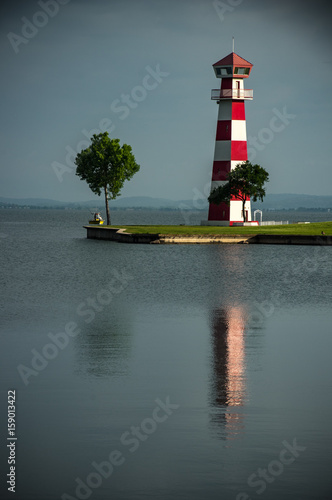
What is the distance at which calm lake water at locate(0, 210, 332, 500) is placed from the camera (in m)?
9.92

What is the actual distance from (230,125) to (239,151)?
305cm

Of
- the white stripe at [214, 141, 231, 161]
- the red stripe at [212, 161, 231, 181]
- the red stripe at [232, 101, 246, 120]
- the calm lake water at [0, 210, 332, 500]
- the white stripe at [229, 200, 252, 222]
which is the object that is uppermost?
the red stripe at [232, 101, 246, 120]

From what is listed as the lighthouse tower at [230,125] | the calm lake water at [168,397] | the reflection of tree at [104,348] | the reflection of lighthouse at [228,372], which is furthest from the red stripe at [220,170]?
the reflection of tree at [104,348]

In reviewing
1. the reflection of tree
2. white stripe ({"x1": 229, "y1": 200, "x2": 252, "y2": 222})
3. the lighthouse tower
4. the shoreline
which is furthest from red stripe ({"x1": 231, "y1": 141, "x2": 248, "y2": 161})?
the reflection of tree

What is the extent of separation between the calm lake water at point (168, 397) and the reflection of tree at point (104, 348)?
4 cm

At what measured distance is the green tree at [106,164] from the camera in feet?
304

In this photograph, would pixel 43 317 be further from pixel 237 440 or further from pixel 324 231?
pixel 324 231

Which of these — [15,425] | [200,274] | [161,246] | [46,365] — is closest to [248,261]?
[200,274]

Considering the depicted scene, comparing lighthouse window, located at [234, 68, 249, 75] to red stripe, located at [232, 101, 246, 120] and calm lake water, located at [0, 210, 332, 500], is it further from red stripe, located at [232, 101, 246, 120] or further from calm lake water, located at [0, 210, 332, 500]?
calm lake water, located at [0, 210, 332, 500]

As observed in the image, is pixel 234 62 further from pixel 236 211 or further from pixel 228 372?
pixel 228 372

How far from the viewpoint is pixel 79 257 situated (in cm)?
5756

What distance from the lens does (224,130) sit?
77.2 meters

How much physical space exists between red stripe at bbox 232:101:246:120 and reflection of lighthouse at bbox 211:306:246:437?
54929mm

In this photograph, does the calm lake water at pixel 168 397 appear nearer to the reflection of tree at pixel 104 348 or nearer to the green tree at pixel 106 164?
the reflection of tree at pixel 104 348
